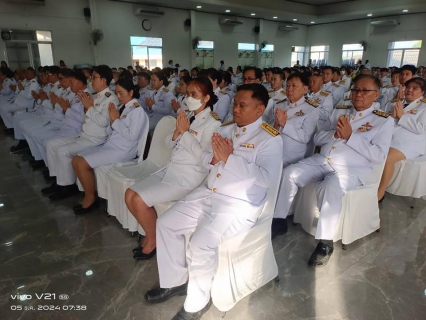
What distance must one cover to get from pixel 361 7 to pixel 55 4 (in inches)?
482

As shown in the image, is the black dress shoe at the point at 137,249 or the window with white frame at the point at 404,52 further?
the window with white frame at the point at 404,52

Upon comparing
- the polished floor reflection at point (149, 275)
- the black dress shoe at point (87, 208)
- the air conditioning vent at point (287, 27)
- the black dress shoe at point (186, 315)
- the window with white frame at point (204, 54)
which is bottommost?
the polished floor reflection at point (149, 275)

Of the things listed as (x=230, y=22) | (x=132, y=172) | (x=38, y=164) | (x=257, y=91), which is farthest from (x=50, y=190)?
(x=230, y=22)

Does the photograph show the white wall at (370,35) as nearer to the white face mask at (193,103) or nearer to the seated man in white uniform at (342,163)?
the seated man in white uniform at (342,163)

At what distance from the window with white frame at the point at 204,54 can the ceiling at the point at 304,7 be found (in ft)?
4.72

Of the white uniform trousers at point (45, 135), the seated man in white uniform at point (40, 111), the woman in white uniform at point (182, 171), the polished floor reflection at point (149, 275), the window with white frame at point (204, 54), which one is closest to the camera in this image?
the polished floor reflection at point (149, 275)

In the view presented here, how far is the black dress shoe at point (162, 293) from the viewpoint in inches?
70.1

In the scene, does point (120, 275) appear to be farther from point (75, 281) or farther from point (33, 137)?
point (33, 137)

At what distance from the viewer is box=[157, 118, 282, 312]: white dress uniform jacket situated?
1609 mm

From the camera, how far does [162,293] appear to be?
70.7 inches

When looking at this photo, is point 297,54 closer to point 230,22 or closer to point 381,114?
point 230,22

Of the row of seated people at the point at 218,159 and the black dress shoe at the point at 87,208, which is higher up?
the row of seated people at the point at 218,159

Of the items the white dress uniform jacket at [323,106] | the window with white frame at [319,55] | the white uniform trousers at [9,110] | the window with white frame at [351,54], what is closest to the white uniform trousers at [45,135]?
the white uniform trousers at [9,110]

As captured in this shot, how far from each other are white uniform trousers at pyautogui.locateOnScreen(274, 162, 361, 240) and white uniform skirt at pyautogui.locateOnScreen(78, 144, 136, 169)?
1.49 meters
